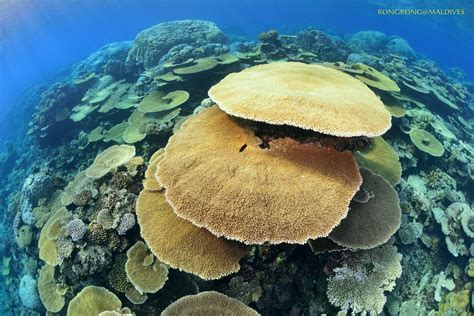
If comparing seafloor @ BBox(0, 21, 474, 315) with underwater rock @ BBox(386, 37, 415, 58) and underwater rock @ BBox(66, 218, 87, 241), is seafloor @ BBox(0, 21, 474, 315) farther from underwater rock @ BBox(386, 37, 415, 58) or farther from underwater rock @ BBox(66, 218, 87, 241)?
underwater rock @ BBox(386, 37, 415, 58)

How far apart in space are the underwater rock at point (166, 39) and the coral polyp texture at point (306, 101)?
13.0m

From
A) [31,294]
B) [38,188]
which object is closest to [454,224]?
[38,188]

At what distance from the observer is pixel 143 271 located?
4.35 metres

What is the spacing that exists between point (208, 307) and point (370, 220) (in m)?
2.35

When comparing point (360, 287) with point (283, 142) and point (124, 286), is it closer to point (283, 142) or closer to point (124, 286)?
point (283, 142)

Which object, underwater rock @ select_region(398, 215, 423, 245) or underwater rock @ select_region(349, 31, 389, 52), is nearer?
underwater rock @ select_region(398, 215, 423, 245)

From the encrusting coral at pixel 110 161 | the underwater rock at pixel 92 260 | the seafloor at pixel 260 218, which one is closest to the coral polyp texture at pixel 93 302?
the seafloor at pixel 260 218

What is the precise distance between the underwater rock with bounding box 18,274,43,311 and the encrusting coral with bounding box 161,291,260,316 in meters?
5.70

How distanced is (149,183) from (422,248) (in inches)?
214

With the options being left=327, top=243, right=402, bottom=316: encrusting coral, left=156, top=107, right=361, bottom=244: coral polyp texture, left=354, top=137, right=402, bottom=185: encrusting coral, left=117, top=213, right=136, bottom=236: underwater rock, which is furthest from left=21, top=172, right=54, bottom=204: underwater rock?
left=354, top=137, right=402, bottom=185: encrusting coral

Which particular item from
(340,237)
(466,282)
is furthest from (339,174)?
(466,282)

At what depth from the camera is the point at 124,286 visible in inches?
179

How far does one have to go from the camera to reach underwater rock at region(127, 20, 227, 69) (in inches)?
643

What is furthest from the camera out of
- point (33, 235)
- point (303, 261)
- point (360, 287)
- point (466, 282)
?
point (33, 235)
